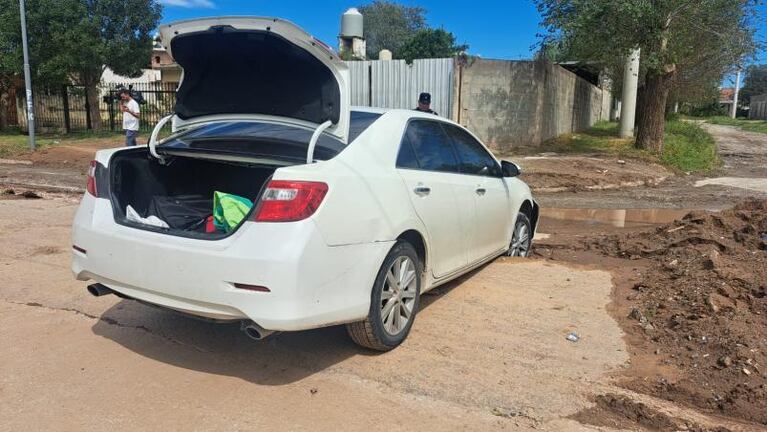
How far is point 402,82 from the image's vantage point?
1755cm

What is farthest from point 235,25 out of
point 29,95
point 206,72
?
point 29,95

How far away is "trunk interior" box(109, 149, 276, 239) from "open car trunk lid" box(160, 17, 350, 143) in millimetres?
409

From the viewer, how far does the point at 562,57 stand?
706 inches

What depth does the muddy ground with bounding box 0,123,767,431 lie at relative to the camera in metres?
3.30

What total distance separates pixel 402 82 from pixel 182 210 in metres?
13.7

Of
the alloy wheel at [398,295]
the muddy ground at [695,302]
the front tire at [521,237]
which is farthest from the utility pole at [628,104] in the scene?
the alloy wheel at [398,295]

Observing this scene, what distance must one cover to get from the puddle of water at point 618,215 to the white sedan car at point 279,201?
551 centimetres

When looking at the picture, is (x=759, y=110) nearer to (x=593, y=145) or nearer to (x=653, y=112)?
(x=593, y=145)

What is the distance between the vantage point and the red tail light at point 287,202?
11.0 ft

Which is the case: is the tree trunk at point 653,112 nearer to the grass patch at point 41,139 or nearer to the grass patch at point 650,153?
the grass patch at point 650,153

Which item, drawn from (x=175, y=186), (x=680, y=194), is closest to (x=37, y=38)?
(x=175, y=186)

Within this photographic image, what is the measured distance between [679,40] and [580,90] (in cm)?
1065

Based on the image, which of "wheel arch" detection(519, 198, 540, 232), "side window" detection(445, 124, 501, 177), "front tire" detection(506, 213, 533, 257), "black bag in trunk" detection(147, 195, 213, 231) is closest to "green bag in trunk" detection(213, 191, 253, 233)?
"black bag in trunk" detection(147, 195, 213, 231)

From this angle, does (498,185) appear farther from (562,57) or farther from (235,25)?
(562,57)
